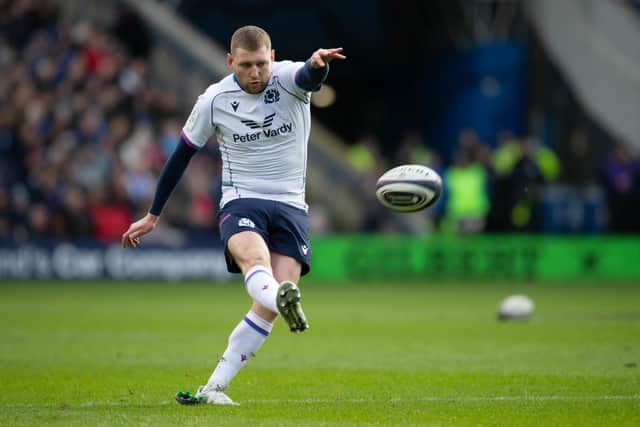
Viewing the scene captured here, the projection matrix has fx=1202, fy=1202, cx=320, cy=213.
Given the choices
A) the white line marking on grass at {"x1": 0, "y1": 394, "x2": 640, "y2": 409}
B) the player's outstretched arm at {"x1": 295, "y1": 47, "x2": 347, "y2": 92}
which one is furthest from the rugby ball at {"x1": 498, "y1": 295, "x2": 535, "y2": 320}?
the player's outstretched arm at {"x1": 295, "y1": 47, "x2": 347, "y2": 92}

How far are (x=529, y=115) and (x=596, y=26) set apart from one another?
295 cm

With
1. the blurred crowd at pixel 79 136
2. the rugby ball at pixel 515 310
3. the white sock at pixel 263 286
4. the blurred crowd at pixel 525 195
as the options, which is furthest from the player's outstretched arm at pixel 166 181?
the blurred crowd at pixel 525 195

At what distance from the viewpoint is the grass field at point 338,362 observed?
25.5 feet

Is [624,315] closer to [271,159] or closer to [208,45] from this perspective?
[271,159]

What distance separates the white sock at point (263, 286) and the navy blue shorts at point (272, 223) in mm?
Result: 427

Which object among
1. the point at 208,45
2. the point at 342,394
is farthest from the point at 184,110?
the point at 342,394

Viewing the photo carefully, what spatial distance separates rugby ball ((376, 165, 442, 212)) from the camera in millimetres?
8266

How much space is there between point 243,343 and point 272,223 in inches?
32.7

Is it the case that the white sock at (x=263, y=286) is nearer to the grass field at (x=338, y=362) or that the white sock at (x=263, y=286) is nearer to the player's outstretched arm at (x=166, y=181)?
the grass field at (x=338, y=362)

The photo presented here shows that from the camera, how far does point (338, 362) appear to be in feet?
36.1

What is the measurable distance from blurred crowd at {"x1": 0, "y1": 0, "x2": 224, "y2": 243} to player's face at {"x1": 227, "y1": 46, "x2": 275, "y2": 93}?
15.6 m

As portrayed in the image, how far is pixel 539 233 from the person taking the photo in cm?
2539

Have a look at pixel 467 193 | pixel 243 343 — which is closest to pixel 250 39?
pixel 243 343

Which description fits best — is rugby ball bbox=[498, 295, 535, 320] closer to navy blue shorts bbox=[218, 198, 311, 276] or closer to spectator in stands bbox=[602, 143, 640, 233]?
navy blue shorts bbox=[218, 198, 311, 276]
